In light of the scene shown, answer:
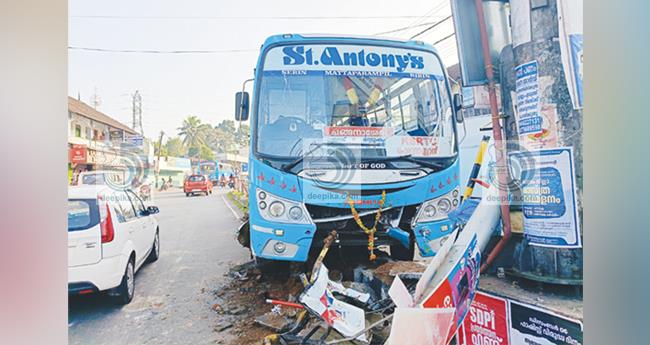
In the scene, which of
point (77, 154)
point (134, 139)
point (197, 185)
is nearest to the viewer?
point (77, 154)

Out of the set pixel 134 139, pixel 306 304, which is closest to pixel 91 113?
pixel 134 139

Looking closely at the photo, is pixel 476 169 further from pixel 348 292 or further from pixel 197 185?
pixel 197 185

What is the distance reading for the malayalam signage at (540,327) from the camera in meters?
1.50

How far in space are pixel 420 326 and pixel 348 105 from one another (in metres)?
0.99

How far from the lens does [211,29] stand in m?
1.47

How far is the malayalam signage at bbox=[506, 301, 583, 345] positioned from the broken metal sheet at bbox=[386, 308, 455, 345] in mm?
315

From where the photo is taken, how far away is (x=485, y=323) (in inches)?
64.9

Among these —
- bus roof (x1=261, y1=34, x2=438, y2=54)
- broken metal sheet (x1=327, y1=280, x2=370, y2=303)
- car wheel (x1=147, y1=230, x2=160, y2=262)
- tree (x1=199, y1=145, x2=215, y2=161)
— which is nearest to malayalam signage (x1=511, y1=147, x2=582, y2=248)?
bus roof (x1=261, y1=34, x2=438, y2=54)

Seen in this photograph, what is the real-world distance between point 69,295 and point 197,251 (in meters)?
0.44

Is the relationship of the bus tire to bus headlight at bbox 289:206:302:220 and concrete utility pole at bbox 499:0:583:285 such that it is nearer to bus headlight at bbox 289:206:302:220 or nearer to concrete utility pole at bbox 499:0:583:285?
bus headlight at bbox 289:206:302:220

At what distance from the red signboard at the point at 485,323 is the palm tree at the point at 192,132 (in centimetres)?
141

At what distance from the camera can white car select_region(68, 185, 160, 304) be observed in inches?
48.7
